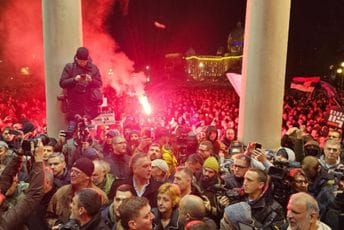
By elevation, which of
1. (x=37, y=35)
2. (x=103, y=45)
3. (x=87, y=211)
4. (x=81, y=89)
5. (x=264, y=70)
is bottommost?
(x=87, y=211)

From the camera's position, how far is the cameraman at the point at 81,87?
23.5ft

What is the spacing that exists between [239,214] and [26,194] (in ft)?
6.41

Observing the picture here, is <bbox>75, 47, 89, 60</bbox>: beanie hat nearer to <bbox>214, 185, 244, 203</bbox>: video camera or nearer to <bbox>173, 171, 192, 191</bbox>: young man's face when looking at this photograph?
<bbox>173, 171, 192, 191</bbox>: young man's face

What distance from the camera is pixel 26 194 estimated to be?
417cm

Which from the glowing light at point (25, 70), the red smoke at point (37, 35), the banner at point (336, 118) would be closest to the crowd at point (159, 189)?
the banner at point (336, 118)

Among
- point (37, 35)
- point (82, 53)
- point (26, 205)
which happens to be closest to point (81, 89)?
point (82, 53)

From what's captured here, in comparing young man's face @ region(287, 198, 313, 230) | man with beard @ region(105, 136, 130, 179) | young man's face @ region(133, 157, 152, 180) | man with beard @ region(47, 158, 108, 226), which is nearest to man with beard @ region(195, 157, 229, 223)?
young man's face @ region(133, 157, 152, 180)

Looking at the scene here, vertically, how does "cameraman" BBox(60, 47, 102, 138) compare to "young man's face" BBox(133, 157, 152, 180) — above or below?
above

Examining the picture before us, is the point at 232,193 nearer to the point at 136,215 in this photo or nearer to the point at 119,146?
the point at 136,215

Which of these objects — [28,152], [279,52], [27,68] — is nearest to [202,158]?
[279,52]

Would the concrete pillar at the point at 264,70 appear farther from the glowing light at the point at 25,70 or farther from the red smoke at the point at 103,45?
the glowing light at the point at 25,70

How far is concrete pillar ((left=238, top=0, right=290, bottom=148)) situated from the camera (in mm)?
7227

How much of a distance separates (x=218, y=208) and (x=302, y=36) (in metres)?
27.2

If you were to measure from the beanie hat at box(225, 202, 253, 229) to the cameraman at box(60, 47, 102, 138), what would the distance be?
3721 mm
